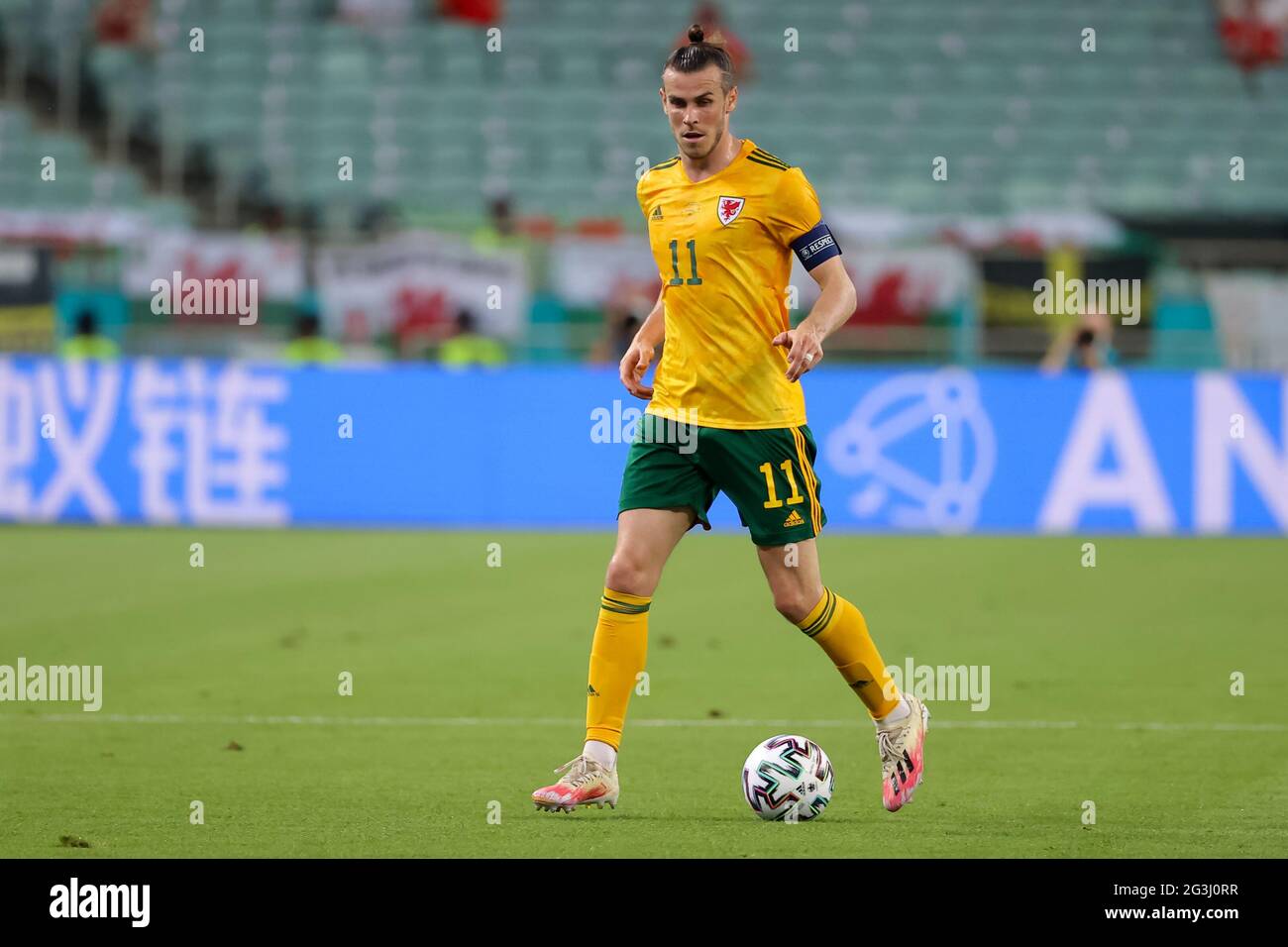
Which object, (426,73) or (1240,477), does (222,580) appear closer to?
(1240,477)

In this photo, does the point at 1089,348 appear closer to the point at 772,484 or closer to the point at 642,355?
the point at 642,355

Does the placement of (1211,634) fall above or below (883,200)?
below

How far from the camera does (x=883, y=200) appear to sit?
26266 millimetres

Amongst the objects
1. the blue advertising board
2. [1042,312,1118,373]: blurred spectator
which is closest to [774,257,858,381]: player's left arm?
the blue advertising board

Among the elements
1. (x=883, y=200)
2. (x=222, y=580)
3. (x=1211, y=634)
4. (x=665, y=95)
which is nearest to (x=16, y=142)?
(x=883, y=200)

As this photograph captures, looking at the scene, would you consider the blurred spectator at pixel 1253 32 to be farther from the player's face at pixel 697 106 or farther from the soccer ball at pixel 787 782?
the soccer ball at pixel 787 782

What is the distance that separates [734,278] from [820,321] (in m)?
0.38

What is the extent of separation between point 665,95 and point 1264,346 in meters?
17.6

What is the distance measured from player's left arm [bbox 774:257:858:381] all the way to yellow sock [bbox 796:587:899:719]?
809 mm

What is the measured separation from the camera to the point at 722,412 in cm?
663

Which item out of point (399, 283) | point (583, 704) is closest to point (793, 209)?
point (583, 704)

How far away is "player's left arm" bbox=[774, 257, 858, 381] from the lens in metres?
6.18

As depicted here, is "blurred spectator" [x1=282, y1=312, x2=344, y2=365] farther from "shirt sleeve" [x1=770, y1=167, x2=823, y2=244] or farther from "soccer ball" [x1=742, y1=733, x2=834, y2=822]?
"soccer ball" [x1=742, y1=733, x2=834, y2=822]

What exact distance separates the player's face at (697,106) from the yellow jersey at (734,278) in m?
Result: 0.14
